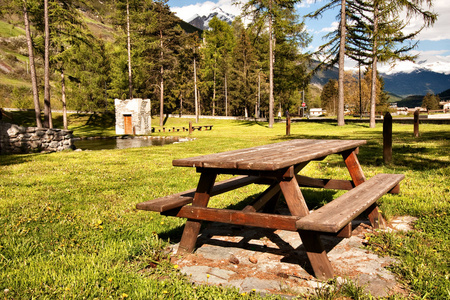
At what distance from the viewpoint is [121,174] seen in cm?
791

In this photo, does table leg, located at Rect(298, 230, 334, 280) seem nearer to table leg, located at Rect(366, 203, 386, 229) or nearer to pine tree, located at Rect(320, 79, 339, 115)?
table leg, located at Rect(366, 203, 386, 229)

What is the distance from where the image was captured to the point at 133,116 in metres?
30.7

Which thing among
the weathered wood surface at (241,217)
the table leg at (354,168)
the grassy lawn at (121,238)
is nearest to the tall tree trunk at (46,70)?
the grassy lawn at (121,238)

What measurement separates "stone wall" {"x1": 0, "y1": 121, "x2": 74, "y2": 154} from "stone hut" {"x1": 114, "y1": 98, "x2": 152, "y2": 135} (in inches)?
563

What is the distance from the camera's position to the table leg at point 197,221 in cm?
325

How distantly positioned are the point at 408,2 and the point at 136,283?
25.4 metres

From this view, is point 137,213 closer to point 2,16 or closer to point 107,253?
point 107,253

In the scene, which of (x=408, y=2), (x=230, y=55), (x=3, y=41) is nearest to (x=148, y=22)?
(x=230, y=55)

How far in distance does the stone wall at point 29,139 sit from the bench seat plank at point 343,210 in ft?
49.5

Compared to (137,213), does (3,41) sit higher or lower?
higher

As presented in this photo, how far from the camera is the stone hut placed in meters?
30.6

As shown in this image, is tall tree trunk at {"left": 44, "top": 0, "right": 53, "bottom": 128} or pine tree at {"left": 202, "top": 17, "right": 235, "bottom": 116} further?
pine tree at {"left": 202, "top": 17, "right": 235, "bottom": 116}

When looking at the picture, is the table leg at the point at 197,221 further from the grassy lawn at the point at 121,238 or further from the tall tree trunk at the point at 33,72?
the tall tree trunk at the point at 33,72

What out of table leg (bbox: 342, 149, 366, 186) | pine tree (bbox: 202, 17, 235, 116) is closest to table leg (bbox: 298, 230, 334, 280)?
table leg (bbox: 342, 149, 366, 186)
